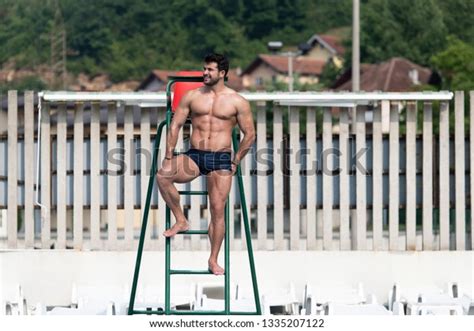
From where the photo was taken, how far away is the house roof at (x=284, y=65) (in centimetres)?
11950

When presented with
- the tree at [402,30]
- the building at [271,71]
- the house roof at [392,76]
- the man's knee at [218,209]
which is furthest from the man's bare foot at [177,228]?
the building at [271,71]

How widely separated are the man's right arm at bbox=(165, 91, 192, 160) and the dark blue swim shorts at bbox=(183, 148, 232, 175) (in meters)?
0.28

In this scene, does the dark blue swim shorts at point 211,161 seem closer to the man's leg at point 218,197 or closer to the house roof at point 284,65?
the man's leg at point 218,197

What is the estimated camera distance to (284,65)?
12162cm

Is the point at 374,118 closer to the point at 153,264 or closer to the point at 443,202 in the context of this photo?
the point at 443,202

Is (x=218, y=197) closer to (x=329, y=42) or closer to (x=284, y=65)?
(x=284, y=65)

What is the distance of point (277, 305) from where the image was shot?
18.4 metres

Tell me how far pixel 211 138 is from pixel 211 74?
24.9 inches

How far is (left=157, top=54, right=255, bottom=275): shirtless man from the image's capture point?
49.2 feet

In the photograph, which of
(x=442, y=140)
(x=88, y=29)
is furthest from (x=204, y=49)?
(x=442, y=140)

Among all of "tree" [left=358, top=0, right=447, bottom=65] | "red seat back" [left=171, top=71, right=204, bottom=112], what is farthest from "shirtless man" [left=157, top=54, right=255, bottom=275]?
"tree" [left=358, top=0, right=447, bottom=65]

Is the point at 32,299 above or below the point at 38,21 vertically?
below

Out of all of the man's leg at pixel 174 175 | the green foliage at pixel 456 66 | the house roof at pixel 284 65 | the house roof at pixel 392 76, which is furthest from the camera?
the house roof at pixel 284 65

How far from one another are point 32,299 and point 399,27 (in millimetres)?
86916
